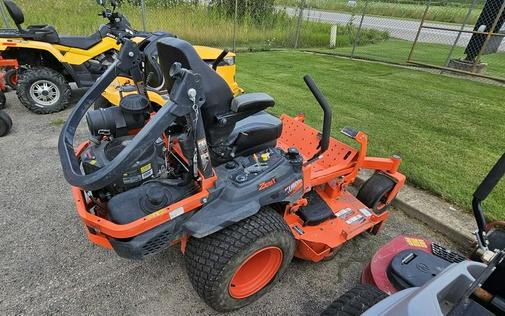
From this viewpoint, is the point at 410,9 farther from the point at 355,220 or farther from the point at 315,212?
the point at 315,212

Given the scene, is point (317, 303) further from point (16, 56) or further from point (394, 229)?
point (16, 56)

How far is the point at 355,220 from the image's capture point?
8.72ft

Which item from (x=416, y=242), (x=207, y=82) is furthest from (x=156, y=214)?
(x=416, y=242)

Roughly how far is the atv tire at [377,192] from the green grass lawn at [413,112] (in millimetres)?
961

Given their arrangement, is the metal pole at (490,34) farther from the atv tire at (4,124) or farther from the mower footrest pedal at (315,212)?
the atv tire at (4,124)

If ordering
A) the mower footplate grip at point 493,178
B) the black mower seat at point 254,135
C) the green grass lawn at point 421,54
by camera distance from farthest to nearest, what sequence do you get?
the green grass lawn at point 421,54, the black mower seat at point 254,135, the mower footplate grip at point 493,178

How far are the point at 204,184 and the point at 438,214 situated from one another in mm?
2504

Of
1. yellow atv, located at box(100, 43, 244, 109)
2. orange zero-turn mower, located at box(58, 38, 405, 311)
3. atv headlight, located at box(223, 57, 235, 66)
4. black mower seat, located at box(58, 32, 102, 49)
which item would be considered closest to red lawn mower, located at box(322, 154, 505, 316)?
orange zero-turn mower, located at box(58, 38, 405, 311)

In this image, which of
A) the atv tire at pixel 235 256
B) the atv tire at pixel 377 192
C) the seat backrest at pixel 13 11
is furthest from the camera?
the seat backrest at pixel 13 11

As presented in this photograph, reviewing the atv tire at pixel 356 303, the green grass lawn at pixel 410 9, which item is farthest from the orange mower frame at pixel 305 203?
the green grass lawn at pixel 410 9

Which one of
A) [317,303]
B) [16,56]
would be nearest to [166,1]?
[16,56]

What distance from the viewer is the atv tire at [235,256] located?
1.95 m

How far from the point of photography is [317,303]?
235cm

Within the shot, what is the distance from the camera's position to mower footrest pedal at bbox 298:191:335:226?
2572mm
